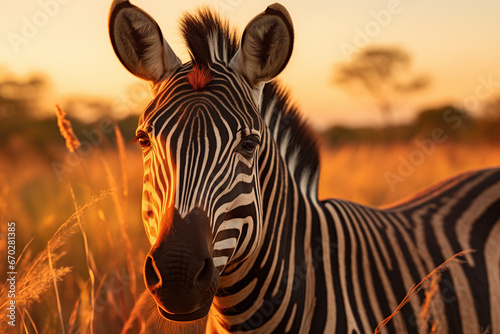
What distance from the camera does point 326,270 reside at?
274 cm

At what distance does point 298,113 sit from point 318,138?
0.23 m

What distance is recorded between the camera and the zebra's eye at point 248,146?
229 centimetres

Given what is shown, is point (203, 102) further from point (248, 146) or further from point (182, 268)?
point (182, 268)

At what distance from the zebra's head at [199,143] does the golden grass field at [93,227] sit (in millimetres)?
606

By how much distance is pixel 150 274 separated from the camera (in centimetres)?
195

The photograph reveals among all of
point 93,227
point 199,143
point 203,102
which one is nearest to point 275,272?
point 199,143

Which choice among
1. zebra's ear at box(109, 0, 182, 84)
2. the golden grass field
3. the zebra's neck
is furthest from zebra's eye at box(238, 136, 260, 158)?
the golden grass field

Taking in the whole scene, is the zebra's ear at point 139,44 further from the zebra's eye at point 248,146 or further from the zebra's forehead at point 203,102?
the zebra's eye at point 248,146

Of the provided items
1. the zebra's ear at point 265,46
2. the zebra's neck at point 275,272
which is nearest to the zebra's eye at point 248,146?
the zebra's neck at point 275,272

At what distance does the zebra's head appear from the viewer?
76.9 inches

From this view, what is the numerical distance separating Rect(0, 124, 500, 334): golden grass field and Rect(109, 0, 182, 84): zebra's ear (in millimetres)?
760

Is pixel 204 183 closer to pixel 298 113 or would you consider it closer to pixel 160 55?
pixel 160 55

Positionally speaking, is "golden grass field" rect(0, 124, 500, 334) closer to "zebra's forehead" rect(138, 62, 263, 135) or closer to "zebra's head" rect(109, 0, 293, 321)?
"zebra's head" rect(109, 0, 293, 321)

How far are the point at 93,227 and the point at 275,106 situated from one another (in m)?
4.59
